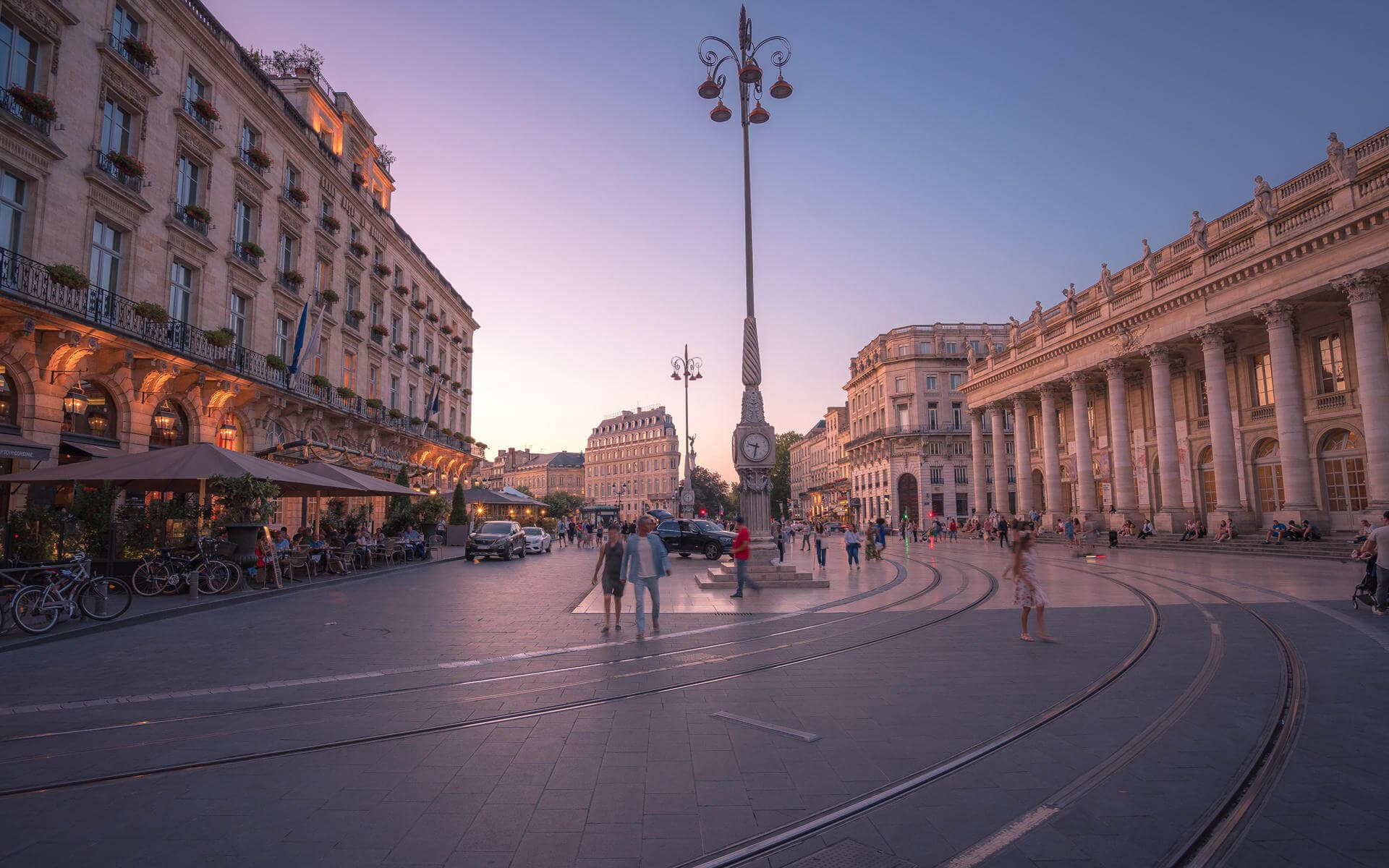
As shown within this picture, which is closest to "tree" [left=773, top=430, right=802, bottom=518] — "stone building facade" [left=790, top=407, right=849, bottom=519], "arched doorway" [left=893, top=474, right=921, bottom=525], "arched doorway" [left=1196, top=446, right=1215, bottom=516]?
"stone building facade" [left=790, top=407, right=849, bottom=519]

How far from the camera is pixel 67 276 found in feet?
50.6

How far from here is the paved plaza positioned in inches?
140

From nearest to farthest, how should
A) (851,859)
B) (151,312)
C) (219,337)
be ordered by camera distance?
1. (851,859)
2. (151,312)
3. (219,337)

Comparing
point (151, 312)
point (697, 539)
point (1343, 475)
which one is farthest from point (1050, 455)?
point (151, 312)

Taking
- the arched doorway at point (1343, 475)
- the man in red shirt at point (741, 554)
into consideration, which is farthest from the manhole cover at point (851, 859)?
the arched doorway at point (1343, 475)

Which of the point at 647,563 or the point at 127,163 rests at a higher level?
the point at 127,163

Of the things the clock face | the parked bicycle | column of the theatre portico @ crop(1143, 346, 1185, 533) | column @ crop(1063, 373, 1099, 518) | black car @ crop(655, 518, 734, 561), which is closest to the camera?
the parked bicycle

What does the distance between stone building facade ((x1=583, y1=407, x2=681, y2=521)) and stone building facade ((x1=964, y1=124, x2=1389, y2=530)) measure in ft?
253

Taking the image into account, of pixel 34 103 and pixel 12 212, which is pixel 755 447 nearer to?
pixel 12 212

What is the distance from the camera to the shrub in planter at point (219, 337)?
2052 centimetres

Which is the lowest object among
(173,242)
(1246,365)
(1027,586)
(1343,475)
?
(1027,586)

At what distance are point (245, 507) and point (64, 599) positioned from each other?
5364 millimetres

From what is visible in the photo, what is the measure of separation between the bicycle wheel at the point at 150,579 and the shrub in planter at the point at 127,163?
1078 centimetres

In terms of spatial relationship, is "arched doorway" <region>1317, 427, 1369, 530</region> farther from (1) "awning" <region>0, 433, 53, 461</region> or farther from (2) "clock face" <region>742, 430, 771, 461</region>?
(1) "awning" <region>0, 433, 53, 461</region>
